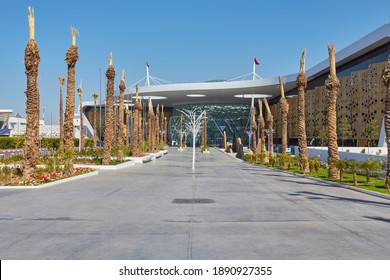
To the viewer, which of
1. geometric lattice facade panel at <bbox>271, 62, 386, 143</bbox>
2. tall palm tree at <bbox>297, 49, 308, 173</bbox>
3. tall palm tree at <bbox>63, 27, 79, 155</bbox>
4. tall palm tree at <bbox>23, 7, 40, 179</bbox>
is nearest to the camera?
tall palm tree at <bbox>23, 7, 40, 179</bbox>

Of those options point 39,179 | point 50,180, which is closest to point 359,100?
point 50,180

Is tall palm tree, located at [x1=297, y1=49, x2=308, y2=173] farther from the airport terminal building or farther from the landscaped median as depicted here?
the airport terminal building

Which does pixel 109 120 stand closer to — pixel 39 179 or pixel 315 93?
pixel 39 179

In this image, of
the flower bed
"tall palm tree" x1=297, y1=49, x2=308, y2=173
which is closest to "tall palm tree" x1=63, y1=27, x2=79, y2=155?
the flower bed

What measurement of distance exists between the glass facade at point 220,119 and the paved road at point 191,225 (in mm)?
112266

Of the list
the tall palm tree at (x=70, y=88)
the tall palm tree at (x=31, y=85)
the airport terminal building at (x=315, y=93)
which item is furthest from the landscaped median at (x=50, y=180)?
the airport terminal building at (x=315, y=93)

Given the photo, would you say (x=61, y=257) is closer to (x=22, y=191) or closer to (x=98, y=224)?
(x=98, y=224)

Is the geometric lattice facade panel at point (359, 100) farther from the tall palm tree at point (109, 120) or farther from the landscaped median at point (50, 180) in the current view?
the landscaped median at point (50, 180)

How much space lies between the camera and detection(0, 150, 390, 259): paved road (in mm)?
8163

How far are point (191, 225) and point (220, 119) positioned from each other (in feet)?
410

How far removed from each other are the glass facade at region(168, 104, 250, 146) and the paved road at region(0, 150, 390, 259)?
11227 cm

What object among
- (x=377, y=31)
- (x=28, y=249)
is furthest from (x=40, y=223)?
(x=377, y=31)

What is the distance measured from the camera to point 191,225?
10883mm
